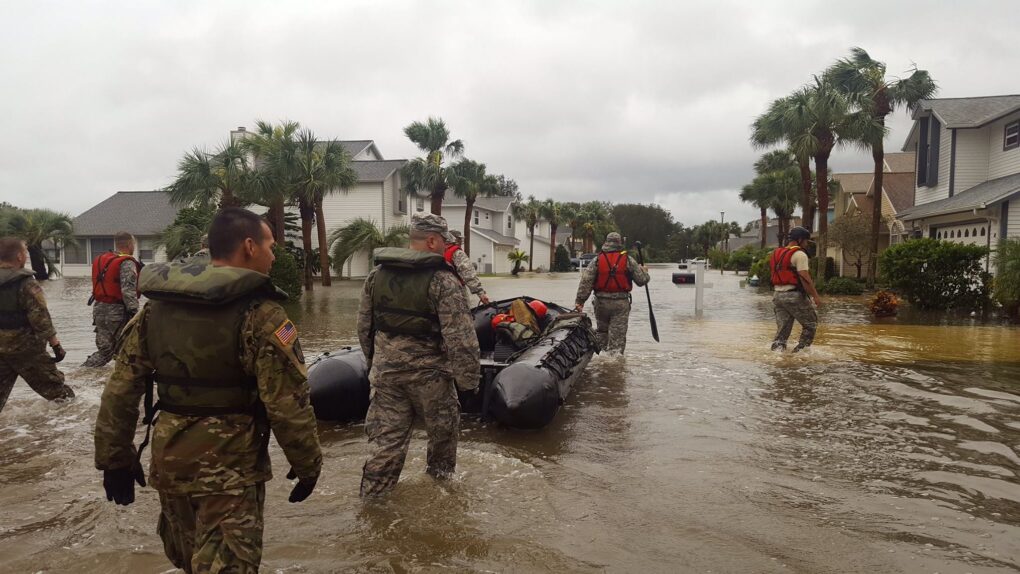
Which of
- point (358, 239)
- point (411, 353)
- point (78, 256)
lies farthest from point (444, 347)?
point (78, 256)

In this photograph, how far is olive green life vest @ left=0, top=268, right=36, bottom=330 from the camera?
18.3 ft

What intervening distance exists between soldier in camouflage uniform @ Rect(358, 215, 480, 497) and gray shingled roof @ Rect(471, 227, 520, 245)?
140 feet

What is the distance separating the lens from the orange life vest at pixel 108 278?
26.5 ft

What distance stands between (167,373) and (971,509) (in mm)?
4734

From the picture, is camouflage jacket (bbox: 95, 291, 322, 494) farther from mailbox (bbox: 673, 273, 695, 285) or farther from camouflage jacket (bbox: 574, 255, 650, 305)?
mailbox (bbox: 673, 273, 695, 285)

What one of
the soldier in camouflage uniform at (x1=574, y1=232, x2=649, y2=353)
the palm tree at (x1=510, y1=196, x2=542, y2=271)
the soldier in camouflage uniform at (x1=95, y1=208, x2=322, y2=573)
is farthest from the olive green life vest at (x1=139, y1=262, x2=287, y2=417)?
the palm tree at (x1=510, y1=196, x2=542, y2=271)

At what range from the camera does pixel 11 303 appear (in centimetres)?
561

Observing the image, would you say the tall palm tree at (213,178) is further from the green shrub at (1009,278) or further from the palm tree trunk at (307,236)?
the green shrub at (1009,278)

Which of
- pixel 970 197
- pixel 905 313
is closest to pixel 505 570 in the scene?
pixel 905 313

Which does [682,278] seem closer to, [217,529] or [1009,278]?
[1009,278]

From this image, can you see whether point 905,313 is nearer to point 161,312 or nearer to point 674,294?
point 674,294

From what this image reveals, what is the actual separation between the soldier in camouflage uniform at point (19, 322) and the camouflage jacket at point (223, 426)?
3.86 metres

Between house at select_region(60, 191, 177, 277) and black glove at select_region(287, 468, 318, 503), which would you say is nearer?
black glove at select_region(287, 468, 318, 503)

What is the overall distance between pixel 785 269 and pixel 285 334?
28.0 feet
